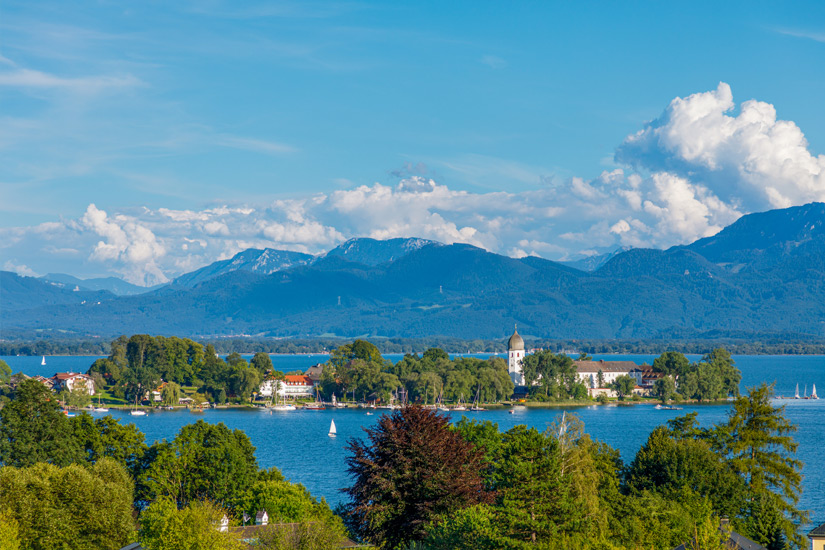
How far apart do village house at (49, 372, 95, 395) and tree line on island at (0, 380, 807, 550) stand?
71.4 meters

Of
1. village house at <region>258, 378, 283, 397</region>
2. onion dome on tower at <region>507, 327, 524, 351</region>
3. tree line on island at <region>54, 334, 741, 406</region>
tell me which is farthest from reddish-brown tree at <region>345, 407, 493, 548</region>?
onion dome on tower at <region>507, 327, 524, 351</region>

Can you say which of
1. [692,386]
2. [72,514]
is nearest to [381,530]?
[72,514]

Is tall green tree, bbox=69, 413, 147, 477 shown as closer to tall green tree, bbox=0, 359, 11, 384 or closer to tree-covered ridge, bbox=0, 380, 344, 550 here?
Answer: tree-covered ridge, bbox=0, 380, 344, 550

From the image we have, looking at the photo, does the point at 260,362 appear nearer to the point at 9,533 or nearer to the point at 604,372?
the point at 604,372

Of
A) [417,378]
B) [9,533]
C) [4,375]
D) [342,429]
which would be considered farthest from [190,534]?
[4,375]

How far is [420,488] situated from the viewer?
2612cm

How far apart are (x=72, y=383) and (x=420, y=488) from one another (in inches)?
3685

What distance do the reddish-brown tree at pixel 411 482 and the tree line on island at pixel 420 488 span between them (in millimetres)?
38

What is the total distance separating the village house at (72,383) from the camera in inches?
4286

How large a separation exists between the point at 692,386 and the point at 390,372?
3513cm

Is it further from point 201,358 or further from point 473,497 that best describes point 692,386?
point 473,497

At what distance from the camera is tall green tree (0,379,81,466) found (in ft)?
127

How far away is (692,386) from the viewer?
113 m

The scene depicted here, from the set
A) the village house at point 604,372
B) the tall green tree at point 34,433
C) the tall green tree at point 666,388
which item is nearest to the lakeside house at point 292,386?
the village house at point 604,372
